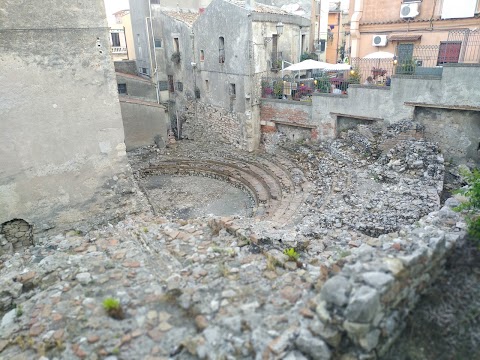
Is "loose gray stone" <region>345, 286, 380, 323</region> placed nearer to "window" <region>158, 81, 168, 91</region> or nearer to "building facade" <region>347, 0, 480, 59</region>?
"building facade" <region>347, 0, 480, 59</region>

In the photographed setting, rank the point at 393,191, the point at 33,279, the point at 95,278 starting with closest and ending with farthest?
the point at 95,278 < the point at 33,279 < the point at 393,191

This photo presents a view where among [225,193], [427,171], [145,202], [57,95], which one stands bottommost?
[225,193]

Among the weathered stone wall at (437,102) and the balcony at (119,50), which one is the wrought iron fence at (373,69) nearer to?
the weathered stone wall at (437,102)

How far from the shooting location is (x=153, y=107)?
18375 millimetres

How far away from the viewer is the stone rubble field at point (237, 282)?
4398 millimetres

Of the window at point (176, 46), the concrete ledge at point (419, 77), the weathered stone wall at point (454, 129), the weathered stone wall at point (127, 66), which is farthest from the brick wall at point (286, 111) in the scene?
the weathered stone wall at point (127, 66)

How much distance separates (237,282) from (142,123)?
13.9 metres

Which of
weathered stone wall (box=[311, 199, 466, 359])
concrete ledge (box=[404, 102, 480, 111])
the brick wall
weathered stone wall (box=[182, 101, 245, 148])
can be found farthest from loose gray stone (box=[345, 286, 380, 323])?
weathered stone wall (box=[182, 101, 245, 148])

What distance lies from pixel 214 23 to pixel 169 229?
41.1 ft

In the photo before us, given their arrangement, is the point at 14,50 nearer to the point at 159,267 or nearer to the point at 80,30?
the point at 80,30

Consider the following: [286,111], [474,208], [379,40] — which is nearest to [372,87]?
[286,111]

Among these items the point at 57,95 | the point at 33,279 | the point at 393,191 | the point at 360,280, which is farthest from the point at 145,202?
the point at 360,280

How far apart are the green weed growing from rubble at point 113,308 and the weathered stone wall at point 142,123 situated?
43.7 feet

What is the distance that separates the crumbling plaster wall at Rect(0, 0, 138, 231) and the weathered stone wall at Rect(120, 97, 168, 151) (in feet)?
23.4
